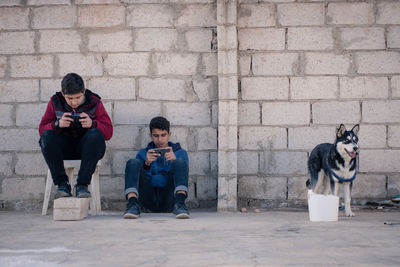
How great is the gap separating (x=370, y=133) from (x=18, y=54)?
3903 mm

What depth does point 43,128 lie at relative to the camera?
532 cm

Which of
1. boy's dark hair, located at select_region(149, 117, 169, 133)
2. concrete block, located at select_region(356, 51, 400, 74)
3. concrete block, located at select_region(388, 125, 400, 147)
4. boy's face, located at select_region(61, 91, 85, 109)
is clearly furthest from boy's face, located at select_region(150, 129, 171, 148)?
concrete block, located at select_region(388, 125, 400, 147)

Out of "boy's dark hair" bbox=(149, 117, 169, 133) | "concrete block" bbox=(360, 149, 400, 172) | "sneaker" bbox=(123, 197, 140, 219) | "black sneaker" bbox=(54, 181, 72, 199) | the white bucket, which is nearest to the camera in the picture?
the white bucket

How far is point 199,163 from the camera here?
6141mm

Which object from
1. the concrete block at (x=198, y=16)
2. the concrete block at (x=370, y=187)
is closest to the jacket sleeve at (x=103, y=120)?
the concrete block at (x=198, y=16)

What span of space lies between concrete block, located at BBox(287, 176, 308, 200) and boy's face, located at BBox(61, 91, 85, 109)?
2.36 metres

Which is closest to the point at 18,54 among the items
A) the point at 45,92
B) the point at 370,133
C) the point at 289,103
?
the point at 45,92

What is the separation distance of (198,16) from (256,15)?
63 cm

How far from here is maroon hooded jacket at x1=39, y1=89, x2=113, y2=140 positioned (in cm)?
527

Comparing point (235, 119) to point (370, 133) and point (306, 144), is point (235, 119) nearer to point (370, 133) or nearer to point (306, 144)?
point (306, 144)

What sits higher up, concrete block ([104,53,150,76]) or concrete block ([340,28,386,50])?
concrete block ([340,28,386,50])

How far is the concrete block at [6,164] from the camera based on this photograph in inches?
243

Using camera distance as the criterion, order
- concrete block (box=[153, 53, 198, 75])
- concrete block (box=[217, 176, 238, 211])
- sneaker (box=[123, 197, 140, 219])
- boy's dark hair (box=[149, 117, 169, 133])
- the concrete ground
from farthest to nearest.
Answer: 1. concrete block (box=[153, 53, 198, 75])
2. concrete block (box=[217, 176, 238, 211])
3. boy's dark hair (box=[149, 117, 169, 133])
4. sneaker (box=[123, 197, 140, 219])
5. the concrete ground

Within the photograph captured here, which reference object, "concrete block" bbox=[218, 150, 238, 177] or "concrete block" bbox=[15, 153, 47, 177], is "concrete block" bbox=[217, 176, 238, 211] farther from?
"concrete block" bbox=[15, 153, 47, 177]
